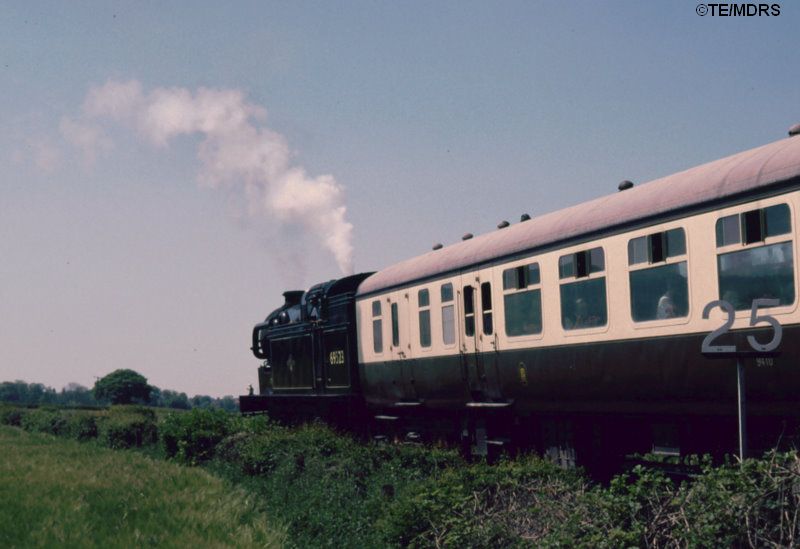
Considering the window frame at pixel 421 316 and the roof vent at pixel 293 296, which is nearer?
the window frame at pixel 421 316

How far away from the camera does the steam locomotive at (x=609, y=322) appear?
10547mm

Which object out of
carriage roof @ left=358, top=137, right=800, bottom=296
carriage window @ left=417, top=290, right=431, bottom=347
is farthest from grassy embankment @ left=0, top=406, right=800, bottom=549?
carriage roof @ left=358, top=137, right=800, bottom=296

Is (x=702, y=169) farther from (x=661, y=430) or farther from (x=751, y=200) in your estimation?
(x=661, y=430)

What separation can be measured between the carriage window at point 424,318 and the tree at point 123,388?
146m

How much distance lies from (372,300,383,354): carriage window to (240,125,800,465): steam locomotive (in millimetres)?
56

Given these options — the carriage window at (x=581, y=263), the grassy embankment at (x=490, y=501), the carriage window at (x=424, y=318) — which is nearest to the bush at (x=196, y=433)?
the grassy embankment at (x=490, y=501)

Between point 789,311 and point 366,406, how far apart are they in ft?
44.9

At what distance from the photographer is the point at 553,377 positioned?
14.4 meters

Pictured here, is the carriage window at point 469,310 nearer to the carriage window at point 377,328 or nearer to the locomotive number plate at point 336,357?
the carriage window at point 377,328

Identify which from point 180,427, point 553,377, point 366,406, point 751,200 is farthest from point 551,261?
point 180,427

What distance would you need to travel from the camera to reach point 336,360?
23.5m

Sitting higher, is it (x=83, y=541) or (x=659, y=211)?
(x=659, y=211)

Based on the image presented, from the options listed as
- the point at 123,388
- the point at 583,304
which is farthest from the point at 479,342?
the point at 123,388

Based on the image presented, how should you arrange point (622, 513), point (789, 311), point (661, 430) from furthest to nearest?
1. point (661, 430)
2. point (789, 311)
3. point (622, 513)
